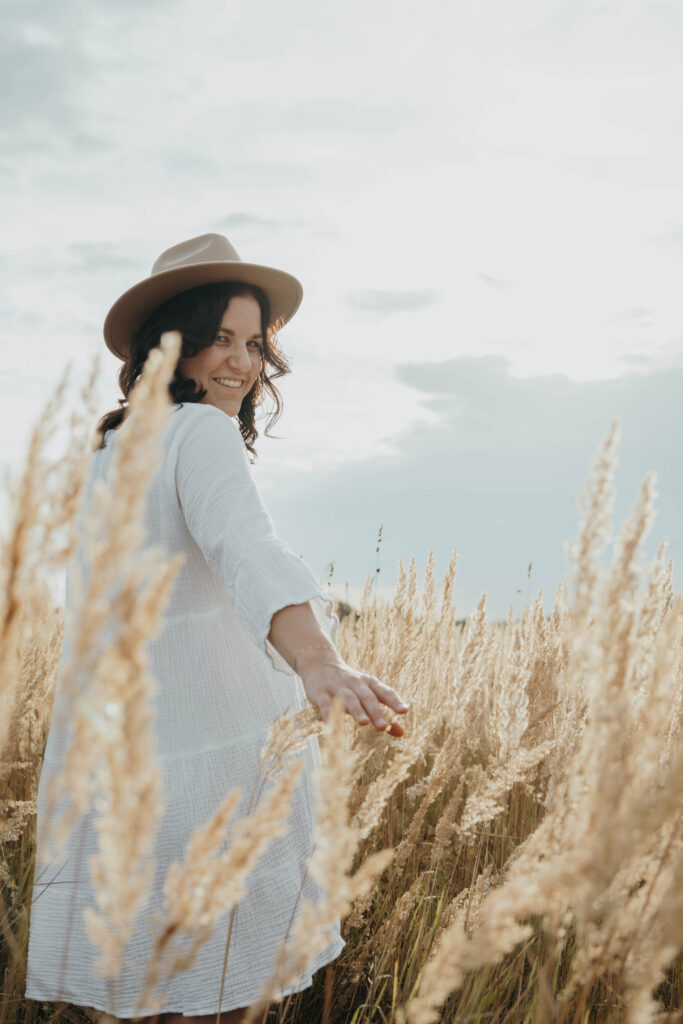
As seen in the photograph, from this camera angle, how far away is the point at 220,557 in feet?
4.86

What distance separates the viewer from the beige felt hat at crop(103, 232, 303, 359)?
7.89ft

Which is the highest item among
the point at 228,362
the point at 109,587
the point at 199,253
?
the point at 199,253

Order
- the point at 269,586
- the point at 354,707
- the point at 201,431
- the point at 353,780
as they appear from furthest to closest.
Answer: the point at 201,431
the point at 353,780
the point at 269,586
the point at 354,707

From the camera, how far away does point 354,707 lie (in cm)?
116

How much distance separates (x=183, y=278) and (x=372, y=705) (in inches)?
67.8

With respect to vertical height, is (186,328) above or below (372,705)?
above

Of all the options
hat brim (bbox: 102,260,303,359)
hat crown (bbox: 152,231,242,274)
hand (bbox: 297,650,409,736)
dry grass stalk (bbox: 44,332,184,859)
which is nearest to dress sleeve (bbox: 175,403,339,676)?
hand (bbox: 297,650,409,736)

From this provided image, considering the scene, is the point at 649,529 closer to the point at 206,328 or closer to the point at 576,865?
the point at 576,865

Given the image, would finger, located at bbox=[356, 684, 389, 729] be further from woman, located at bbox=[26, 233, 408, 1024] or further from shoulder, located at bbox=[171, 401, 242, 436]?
shoulder, located at bbox=[171, 401, 242, 436]

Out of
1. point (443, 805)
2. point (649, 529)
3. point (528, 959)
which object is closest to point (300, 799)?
point (528, 959)

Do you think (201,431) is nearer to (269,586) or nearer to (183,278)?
(269,586)

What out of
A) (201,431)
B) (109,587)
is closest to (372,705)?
(109,587)

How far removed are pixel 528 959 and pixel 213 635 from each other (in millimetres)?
1222

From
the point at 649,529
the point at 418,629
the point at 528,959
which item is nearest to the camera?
A: the point at 649,529
